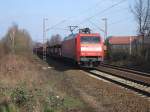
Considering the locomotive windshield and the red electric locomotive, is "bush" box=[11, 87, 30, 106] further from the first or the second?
the locomotive windshield

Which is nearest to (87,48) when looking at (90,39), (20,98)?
(90,39)

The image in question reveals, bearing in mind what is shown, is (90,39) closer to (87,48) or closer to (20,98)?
(87,48)

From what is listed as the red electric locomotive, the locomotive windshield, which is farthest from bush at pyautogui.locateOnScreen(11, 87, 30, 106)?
the locomotive windshield

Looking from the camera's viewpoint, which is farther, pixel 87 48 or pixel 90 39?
pixel 90 39

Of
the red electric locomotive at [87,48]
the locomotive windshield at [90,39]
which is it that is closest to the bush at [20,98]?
the red electric locomotive at [87,48]

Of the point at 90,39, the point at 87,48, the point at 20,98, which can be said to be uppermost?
the point at 90,39

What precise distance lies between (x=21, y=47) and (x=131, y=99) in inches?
2375

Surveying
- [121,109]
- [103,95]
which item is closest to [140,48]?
[103,95]

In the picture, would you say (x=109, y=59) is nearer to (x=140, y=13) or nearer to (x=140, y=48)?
(x=140, y=48)

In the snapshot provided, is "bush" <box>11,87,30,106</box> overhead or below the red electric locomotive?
below

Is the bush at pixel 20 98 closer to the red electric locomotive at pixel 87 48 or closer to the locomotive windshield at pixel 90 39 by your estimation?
the red electric locomotive at pixel 87 48

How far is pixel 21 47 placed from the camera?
2938 inches

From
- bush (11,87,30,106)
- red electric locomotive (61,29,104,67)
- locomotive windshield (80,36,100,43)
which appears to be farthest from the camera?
locomotive windshield (80,36,100,43)

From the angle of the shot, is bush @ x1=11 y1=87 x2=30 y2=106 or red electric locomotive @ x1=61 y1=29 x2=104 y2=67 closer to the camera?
bush @ x1=11 y1=87 x2=30 y2=106
